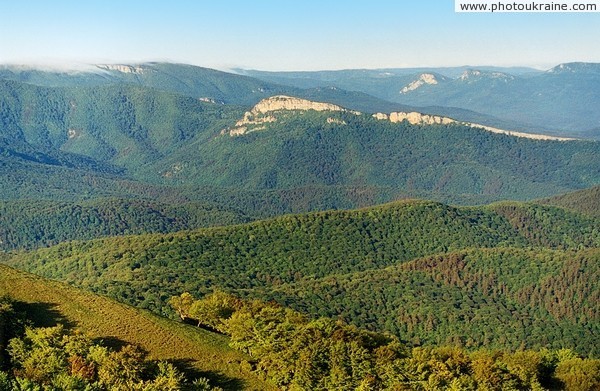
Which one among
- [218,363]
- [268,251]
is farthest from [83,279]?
[218,363]

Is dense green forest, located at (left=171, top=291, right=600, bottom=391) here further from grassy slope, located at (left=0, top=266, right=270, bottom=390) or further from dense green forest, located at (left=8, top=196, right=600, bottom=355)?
dense green forest, located at (left=8, top=196, right=600, bottom=355)

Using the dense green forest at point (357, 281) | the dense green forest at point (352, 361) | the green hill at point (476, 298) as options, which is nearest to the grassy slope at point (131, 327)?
the dense green forest at point (352, 361)

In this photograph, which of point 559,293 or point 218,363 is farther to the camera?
point 559,293

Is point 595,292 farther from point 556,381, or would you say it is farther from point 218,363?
point 218,363

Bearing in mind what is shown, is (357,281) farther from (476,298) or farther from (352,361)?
(352,361)

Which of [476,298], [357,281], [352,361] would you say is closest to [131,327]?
[352,361]

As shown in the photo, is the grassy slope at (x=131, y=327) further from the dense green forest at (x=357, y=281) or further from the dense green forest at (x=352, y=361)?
the dense green forest at (x=357, y=281)

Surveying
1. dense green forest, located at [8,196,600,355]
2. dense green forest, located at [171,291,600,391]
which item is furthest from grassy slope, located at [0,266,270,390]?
dense green forest, located at [8,196,600,355]

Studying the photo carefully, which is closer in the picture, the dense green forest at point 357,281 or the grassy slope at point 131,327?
the grassy slope at point 131,327

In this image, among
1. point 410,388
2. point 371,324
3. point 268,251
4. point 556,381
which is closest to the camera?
point 410,388
